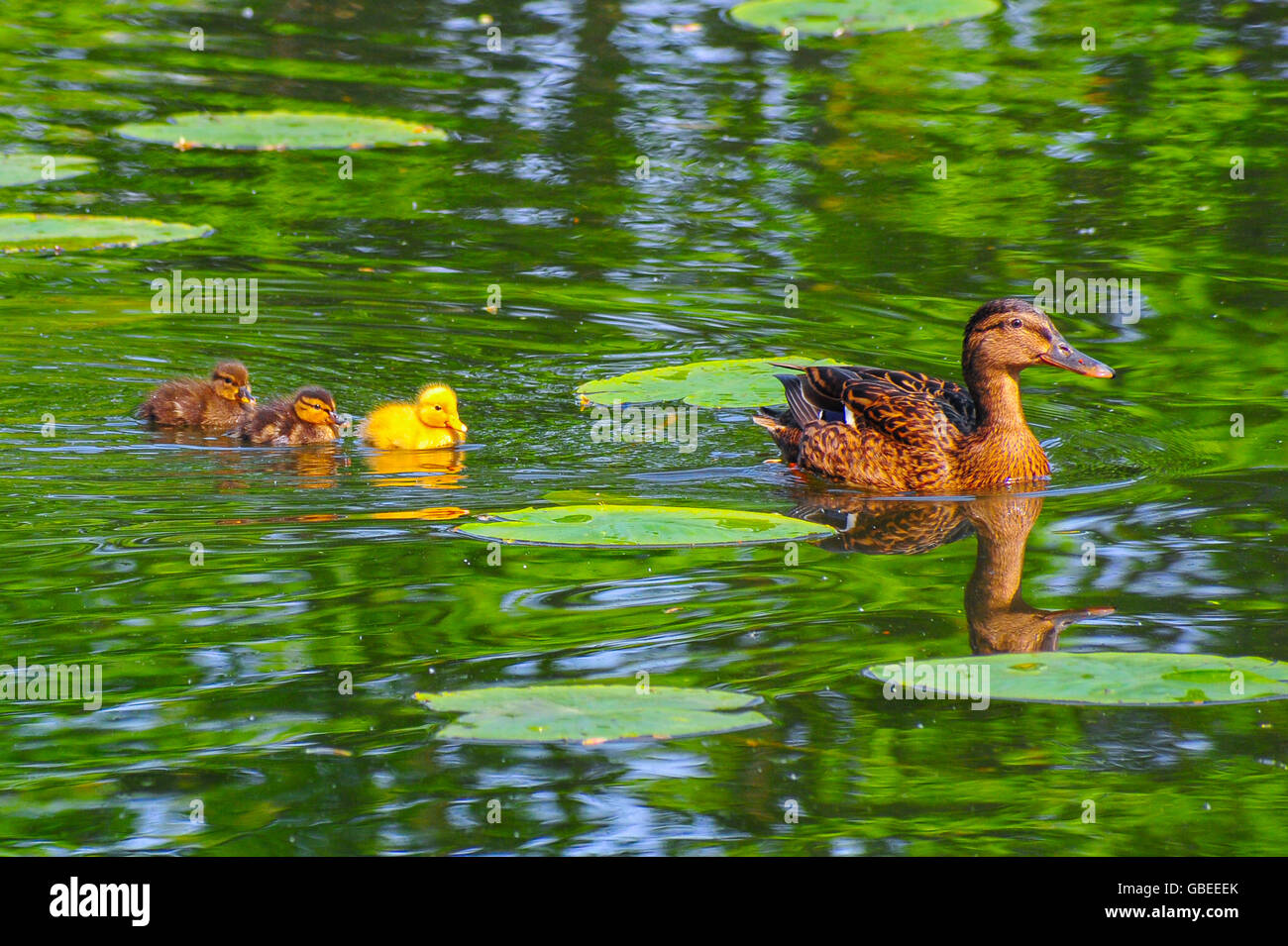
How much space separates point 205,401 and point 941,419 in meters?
3.38

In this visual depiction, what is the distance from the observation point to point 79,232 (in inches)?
434

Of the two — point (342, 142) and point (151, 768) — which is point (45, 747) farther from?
point (342, 142)

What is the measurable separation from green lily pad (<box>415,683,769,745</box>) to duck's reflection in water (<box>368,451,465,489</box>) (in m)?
2.58

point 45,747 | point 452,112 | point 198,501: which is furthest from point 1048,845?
point 452,112

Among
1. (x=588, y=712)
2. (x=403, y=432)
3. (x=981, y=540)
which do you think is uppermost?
(x=403, y=432)

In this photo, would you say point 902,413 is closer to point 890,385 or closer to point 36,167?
point 890,385

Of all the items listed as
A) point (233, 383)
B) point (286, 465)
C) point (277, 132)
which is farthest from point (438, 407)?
point (277, 132)

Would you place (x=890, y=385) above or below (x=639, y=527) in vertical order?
above

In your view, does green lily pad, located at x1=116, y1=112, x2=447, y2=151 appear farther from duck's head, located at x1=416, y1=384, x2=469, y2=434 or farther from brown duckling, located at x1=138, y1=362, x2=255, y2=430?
duck's head, located at x1=416, y1=384, x2=469, y2=434

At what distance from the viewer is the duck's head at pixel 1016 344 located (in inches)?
317

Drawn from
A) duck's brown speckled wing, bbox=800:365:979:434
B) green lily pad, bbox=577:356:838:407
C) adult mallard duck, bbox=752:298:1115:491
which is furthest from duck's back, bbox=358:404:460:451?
duck's brown speckled wing, bbox=800:365:979:434

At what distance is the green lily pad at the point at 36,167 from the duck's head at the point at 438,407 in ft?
16.8

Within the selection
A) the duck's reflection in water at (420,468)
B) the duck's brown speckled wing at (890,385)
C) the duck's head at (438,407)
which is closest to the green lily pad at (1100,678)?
the duck's brown speckled wing at (890,385)

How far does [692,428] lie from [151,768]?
4.23 m
